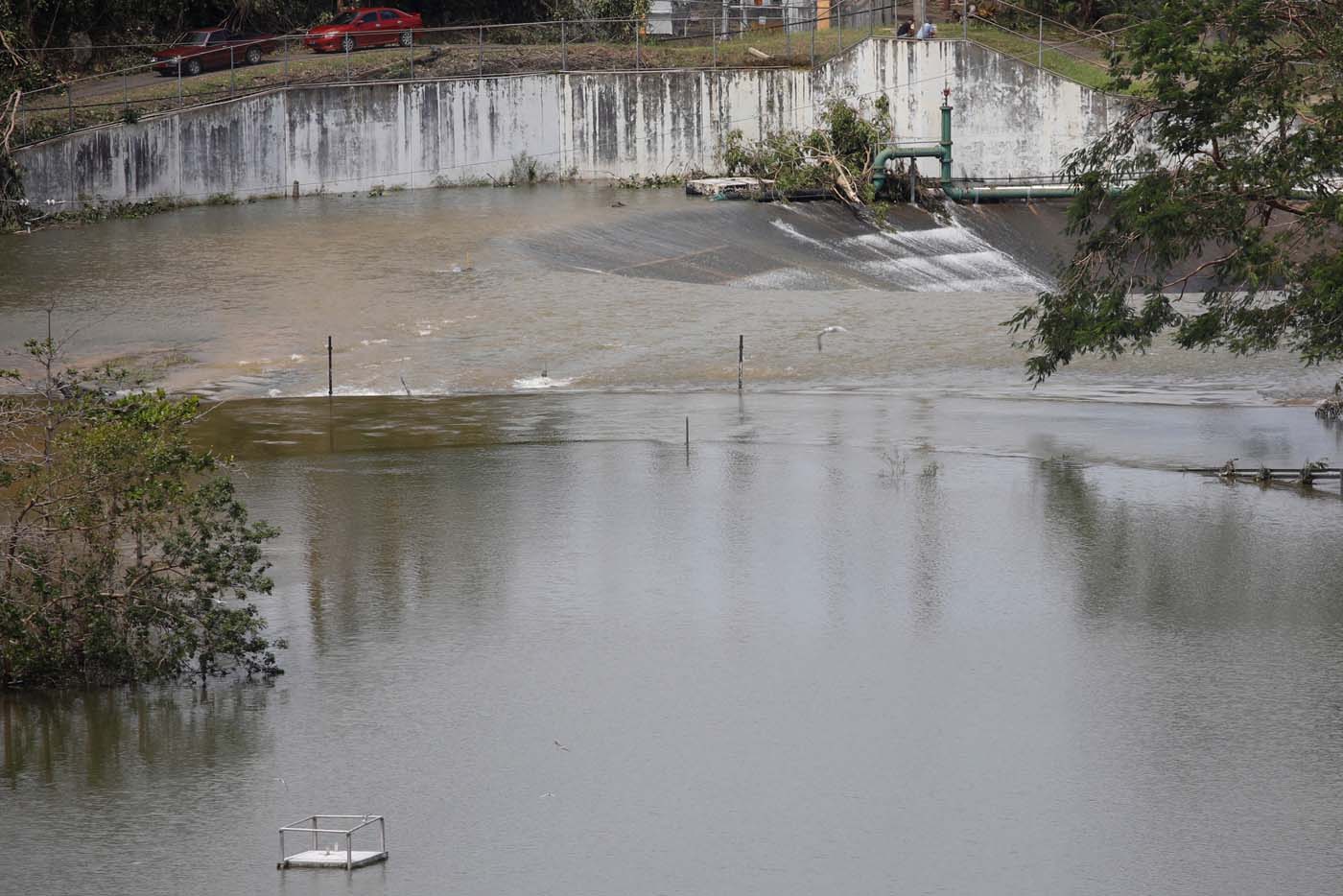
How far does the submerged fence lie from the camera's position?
5119 centimetres

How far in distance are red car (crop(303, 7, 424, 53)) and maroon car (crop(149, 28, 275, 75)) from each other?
5.61 feet

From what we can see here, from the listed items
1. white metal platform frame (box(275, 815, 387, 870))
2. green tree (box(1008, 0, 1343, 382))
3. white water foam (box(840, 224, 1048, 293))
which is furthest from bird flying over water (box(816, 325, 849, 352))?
white metal platform frame (box(275, 815, 387, 870))

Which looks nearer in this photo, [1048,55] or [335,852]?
[335,852]

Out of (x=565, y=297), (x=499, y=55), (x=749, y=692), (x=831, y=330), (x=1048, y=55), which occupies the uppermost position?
(x=499, y=55)

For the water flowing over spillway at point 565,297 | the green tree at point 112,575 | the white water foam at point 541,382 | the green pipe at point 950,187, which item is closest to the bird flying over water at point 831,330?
the water flowing over spillway at point 565,297

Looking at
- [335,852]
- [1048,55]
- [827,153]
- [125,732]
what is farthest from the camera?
[1048,55]

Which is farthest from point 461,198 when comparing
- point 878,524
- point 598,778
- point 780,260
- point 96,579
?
point 598,778

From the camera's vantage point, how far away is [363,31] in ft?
189

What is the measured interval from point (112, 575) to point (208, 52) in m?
38.2

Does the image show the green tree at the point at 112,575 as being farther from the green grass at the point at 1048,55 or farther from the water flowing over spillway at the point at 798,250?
the green grass at the point at 1048,55

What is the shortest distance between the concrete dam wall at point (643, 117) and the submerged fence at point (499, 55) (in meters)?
1.16

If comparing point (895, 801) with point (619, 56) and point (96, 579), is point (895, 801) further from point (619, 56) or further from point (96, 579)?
point (619, 56)

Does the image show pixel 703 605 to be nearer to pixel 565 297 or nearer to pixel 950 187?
pixel 565 297

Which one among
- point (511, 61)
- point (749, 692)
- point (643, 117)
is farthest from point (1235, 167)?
point (511, 61)
